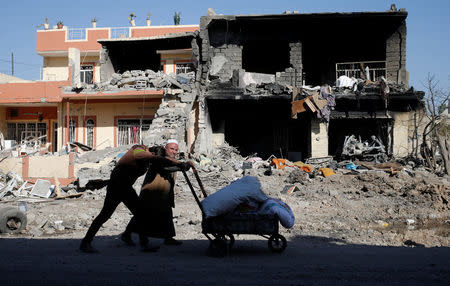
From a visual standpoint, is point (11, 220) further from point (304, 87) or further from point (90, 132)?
point (90, 132)

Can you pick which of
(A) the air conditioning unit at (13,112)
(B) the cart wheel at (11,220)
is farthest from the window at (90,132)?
(B) the cart wheel at (11,220)

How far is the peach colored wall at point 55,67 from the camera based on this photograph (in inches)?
1097

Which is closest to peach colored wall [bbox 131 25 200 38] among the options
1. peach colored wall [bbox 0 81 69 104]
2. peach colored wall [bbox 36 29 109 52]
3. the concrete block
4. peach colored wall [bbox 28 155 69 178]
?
peach colored wall [bbox 36 29 109 52]

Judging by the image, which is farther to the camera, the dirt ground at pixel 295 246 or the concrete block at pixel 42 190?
the concrete block at pixel 42 190

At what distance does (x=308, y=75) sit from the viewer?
875 inches

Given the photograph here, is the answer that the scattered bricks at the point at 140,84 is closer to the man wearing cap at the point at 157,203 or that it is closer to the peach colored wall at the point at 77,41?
the peach colored wall at the point at 77,41

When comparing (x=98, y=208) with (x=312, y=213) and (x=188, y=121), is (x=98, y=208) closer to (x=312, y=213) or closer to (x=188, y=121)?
(x=312, y=213)

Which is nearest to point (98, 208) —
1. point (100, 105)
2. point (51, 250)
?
point (51, 250)

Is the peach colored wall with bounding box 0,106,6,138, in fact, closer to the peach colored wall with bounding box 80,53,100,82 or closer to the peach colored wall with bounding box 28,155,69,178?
the peach colored wall with bounding box 80,53,100,82

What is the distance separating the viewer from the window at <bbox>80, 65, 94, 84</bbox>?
1022 inches

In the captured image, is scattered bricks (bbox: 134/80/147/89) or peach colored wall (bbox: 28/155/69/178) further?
scattered bricks (bbox: 134/80/147/89)

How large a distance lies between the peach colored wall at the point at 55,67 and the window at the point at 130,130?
27.6ft

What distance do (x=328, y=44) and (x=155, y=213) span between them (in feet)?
59.5

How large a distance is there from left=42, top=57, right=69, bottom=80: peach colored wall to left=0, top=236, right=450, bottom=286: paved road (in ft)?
79.4
